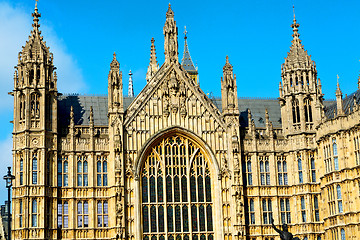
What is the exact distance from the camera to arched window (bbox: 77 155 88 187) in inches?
2539

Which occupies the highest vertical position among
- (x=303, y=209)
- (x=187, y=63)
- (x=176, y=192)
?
(x=187, y=63)

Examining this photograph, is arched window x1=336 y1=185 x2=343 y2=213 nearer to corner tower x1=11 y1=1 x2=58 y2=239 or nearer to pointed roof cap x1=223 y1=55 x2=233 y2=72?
pointed roof cap x1=223 y1=55 x2=233 y2=72

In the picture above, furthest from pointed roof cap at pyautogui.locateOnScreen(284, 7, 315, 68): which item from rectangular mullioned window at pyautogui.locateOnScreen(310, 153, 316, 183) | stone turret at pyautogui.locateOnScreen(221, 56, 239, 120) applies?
rectangular mullioned window at pyautogui.locateOnScreen(310, 153, 316, 183)

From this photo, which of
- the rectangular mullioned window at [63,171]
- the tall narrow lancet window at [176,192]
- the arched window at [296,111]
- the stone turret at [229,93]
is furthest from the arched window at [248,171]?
the rectangular mullioned window at [63,171]

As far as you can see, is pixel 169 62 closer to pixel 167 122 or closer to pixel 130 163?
pixel 167 122

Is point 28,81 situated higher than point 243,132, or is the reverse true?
point 28,81

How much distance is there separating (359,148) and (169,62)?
808 inches

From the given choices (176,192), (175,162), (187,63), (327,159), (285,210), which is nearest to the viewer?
(327,159)

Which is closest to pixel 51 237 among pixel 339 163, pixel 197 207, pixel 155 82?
pixel 197 207

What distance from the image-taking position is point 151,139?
65500 mm

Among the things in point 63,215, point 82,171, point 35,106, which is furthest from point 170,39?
point 63,215

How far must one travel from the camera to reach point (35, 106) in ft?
211

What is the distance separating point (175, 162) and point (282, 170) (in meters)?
11.2

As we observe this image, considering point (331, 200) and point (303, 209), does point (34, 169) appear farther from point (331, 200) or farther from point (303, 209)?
point (331, 200)
